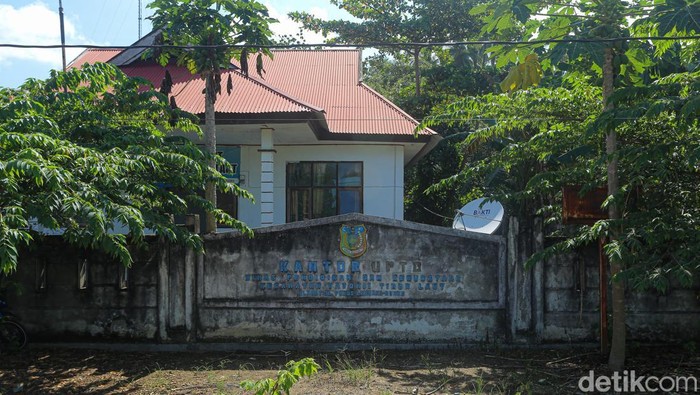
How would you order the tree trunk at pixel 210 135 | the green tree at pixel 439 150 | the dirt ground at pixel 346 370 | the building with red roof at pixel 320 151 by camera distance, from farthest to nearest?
the green tree at pixel 439 150
the building with red roof at pixel 320 151
the tree trunk at pixel 210 135
the dirt ground at pixel 346 370

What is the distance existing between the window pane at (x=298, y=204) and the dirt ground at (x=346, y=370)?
703 centimetres

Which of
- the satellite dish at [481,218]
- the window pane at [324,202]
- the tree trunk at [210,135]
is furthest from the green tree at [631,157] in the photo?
the window pane at [324,202]

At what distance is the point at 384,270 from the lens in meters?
8.80

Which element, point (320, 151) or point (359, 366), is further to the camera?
point (320, 151)

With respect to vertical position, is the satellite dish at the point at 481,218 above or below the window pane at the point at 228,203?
below

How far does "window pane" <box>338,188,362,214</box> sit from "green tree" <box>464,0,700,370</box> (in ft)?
25.5

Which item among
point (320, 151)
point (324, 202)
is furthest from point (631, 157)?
point (324, 202)

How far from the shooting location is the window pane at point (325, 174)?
1518cm

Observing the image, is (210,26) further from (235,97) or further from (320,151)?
(320,151)

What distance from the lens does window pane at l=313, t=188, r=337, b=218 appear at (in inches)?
599

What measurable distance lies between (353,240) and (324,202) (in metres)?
6.62

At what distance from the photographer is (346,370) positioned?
741 centimetres

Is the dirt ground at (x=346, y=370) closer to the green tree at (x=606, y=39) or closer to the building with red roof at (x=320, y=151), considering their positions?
the green tree at (x=606, y=39)

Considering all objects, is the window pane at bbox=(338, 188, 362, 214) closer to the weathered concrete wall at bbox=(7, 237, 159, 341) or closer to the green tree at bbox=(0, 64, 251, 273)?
the green tree at bbox=(0, 64, 251, 273)
